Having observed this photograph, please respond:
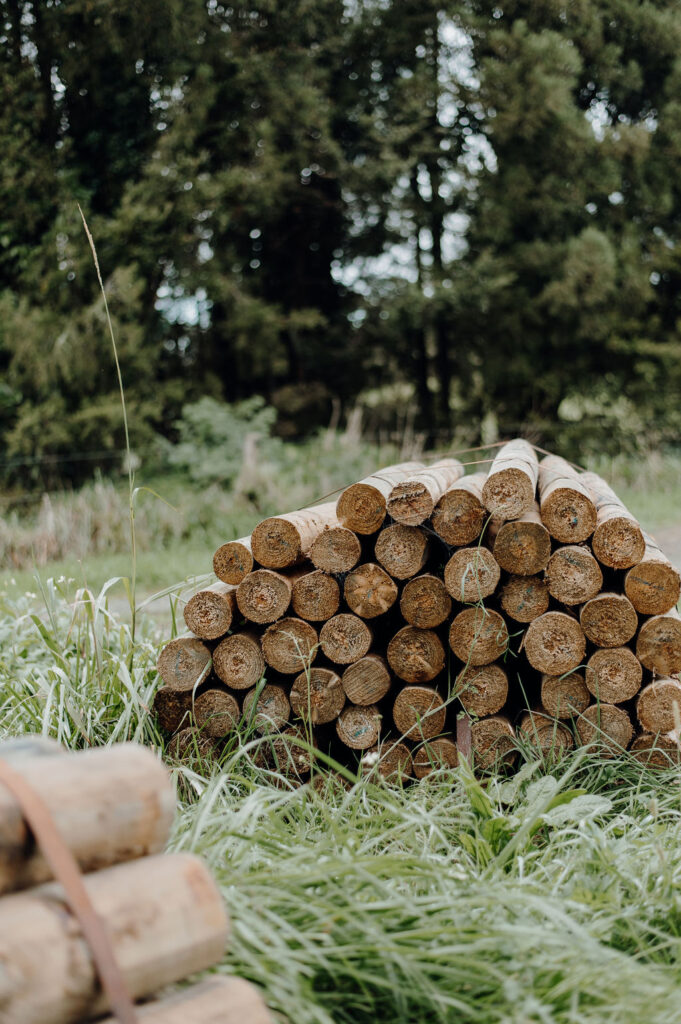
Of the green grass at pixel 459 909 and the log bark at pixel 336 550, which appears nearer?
the green grass at pixel 459 909

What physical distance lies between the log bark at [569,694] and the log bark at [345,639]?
2.11 feet

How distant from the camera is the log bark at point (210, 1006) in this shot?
1215 mm

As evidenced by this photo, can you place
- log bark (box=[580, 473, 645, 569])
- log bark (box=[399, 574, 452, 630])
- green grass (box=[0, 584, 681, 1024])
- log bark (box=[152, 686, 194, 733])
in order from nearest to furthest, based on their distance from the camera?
green grass (box=[0, 584, 681, 1024]) < log bark (box=[580, 473, 645, 569]) < log bark (box=[399, 574, 452, 630]) < log bark (box=[152, 686, 194, 733])

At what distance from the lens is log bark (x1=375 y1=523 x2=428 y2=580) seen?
9.35 ft

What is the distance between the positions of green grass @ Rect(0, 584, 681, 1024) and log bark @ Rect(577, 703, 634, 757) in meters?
0.21

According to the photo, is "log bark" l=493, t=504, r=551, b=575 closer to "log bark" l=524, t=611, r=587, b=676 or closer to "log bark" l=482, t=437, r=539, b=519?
"log bark" l=482, t=437, r=539, b=519

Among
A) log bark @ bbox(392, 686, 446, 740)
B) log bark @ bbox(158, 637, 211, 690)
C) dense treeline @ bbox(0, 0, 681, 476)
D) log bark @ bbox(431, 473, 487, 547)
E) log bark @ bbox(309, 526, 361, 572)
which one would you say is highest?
dense treeline @ bbox(0, 0, 681, 476)

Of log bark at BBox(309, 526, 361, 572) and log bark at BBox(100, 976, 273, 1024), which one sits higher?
log bark at BBox(309, 526, 361, 572)

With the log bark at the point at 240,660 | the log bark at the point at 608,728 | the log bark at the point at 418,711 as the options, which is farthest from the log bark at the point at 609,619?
the log bark at the point at 240,660

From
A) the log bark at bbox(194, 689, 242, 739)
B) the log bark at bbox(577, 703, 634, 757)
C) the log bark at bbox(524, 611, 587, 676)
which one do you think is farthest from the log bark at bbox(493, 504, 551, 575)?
the log bark at bbox(194, 689, 242, 739)

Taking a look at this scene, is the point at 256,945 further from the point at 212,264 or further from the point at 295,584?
the point at 212,264

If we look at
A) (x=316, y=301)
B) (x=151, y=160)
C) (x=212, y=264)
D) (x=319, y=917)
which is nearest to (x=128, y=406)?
(x=212, y=264)

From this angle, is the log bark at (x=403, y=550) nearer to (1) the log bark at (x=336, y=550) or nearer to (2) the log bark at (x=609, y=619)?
(1) the log bark at (x=336, y=550)

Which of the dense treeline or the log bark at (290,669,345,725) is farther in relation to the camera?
the dense treeline
